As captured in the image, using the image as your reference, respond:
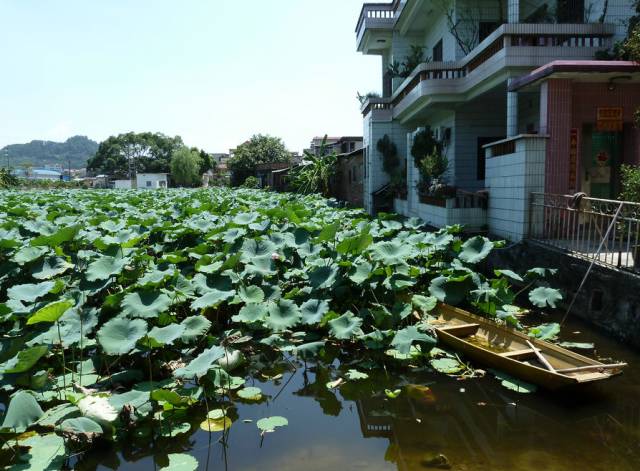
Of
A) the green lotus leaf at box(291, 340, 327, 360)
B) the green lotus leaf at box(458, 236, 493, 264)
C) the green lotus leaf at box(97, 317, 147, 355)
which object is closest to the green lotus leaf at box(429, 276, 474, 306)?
the green lotus leaf at box(458, 236, 493, 264)

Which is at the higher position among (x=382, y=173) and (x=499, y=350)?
(x=382, y=173)

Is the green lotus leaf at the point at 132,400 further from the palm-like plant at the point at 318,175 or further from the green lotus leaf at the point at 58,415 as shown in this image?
the palm-like plant at the point at 318,175

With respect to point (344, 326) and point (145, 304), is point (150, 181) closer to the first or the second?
point (145, 304)

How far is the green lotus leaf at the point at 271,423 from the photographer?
419 cm

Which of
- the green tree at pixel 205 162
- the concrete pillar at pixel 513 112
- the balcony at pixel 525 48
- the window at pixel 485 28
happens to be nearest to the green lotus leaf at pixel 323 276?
the concrete pillar at pixel 513 112

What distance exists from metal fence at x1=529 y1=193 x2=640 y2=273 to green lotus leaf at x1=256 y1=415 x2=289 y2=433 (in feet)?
13.9

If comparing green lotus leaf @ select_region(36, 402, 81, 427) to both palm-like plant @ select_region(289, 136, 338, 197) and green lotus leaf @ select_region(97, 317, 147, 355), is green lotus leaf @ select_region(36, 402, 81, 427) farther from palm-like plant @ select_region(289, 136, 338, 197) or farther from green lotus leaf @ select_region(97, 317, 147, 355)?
→ palm-like plant @ select_region(289, 136, 338, 197)

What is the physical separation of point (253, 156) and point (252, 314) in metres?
40.8

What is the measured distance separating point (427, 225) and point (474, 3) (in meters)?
6.69

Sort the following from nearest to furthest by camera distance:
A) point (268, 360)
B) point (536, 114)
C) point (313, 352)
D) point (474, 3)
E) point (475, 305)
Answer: point (313, 352)
point (268, 360)
point (475, 305)
point (536, 114)
point (474, 3)

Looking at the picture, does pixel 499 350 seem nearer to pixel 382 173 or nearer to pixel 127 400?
pixel 127 400

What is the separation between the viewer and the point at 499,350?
5.32m

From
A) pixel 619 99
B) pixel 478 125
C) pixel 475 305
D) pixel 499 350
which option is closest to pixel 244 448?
pixel 499 350

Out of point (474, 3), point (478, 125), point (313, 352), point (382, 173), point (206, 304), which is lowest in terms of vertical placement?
point (313, 352)
